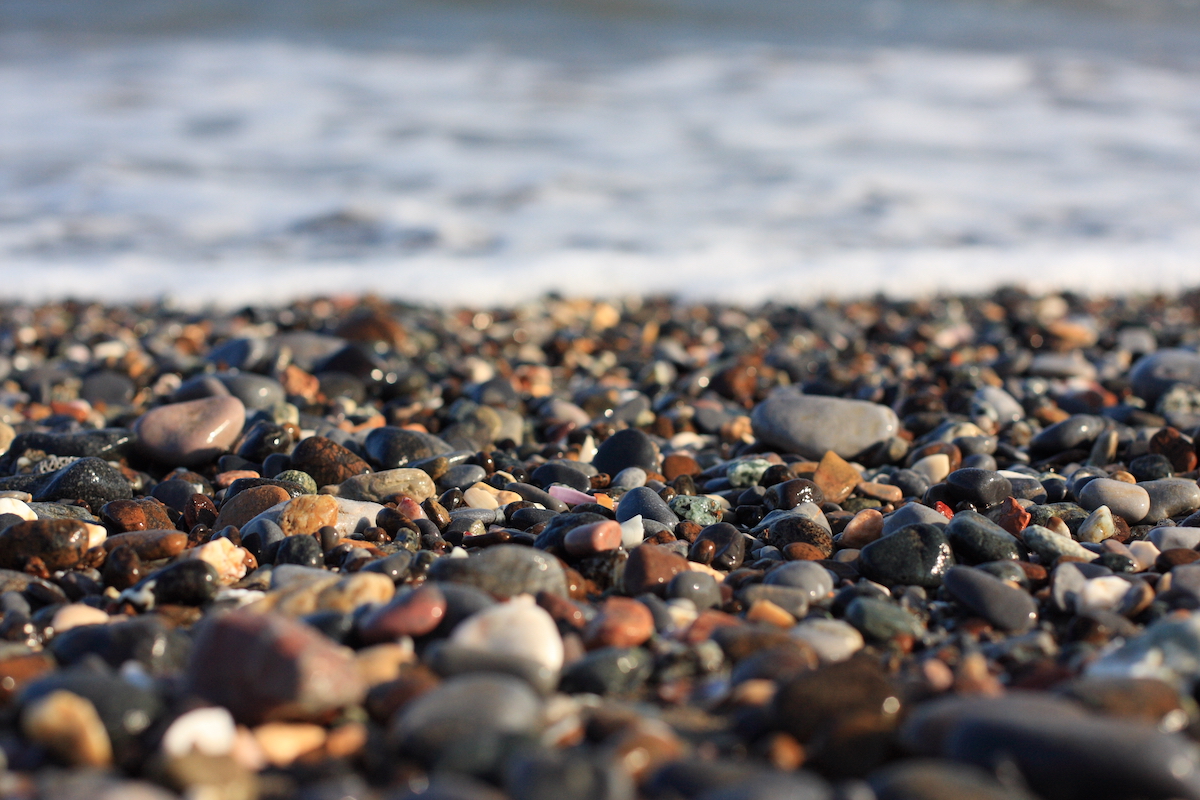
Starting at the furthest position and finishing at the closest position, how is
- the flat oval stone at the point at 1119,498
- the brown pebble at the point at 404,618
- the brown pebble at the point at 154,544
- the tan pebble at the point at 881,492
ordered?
the tan pebble at the point at 881,492 → the flat oval stone at the point at 1119,498 → the brown pebble at the point at 154,544 → the brown pebble at the point at 404,618

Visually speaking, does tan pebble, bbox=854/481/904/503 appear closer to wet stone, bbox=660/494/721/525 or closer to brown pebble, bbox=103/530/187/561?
wet stone, bbox=660/494/721/525

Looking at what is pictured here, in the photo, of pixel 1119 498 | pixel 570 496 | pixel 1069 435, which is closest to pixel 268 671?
pixel 570 496

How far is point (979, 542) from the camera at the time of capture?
6.16ft

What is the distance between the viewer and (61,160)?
7.71 m

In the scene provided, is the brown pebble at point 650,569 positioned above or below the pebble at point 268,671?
above

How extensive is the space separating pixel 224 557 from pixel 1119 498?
200 cm

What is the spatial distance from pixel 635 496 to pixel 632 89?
942 centimetres

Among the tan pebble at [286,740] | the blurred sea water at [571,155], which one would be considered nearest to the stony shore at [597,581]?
the tan pebble at [286,740]

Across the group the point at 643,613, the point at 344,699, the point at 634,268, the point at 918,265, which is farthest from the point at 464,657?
the point at 918,265

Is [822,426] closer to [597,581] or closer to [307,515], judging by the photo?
[597,581]

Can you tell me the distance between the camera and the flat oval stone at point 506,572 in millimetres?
1682

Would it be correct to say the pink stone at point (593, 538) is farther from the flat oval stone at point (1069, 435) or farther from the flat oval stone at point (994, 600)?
the flat oval stone at point (1069, 435)

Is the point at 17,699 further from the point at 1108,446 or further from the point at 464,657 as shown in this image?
the point at 1108,446

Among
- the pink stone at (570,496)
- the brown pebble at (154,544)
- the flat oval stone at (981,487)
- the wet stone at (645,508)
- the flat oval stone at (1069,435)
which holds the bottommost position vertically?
the brown pebble at (154,544)
